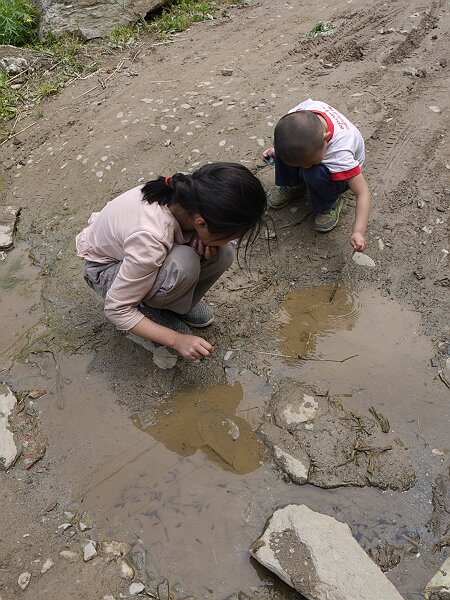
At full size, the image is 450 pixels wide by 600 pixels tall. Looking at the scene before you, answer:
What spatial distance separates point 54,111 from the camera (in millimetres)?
4348

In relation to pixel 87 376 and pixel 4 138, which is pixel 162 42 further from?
pixel 87 376

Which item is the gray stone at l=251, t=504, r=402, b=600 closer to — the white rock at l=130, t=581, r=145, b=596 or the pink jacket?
the white rock at l=130, t=581, r=145, b=596

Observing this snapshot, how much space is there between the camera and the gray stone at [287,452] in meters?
2.04

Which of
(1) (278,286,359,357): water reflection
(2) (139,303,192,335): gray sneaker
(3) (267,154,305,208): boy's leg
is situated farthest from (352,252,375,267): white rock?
(2) (139,303,192,335): gray sneaker

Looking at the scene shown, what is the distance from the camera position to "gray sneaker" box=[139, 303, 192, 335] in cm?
247

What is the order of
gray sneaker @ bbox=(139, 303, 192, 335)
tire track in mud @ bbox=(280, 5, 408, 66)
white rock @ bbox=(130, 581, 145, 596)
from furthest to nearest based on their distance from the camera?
tire track in mud @ bbox=(280, 5, 408, 66) → gray sneaker @ bbox=(139, 303, 192, 335) → white rock @ bbox=(130, 581, 145, 596)

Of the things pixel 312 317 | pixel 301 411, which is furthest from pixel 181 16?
pixel 301 411

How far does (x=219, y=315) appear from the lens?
8.85 feet

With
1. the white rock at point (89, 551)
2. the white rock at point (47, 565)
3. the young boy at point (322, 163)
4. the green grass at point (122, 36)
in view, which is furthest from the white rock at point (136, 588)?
the green grass at point (122, 36)

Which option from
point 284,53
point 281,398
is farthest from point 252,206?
point 284,53

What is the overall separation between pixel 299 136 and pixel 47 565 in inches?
80.3

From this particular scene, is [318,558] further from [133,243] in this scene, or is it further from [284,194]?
[284,194]

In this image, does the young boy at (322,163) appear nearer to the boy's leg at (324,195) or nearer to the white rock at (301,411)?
the boy's leg at (324,195)

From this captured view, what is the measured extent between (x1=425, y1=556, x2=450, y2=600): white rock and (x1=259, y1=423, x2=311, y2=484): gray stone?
1.70 ft
